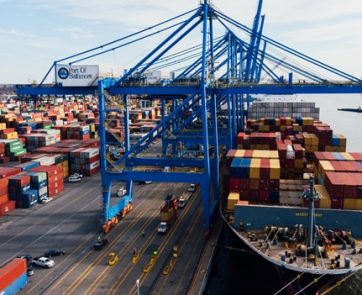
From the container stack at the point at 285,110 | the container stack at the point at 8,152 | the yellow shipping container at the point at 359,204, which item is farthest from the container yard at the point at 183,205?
the container stack at the point at 285,110

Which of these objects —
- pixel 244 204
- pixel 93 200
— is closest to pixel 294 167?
pixel 244 204

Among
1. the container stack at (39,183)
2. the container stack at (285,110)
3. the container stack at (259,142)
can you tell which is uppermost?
the container stack at (285,110)

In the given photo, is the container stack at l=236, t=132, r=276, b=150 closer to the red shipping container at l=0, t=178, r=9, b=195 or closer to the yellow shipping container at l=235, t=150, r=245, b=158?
the yellow shipping container at l=235, t=150, r=245, b=158

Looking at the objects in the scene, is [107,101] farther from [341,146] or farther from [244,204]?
[341,146]

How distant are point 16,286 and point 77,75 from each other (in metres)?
21.1

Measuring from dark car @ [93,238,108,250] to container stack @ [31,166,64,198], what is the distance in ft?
55.9

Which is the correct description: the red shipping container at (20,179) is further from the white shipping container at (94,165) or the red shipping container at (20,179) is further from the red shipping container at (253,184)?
the red shipping container at (253,184)

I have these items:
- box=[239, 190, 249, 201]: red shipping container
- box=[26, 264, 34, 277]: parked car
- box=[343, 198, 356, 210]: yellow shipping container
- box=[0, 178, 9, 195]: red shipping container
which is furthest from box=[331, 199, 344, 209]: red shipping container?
box=[0, 178, 9, 195]: red shipping container

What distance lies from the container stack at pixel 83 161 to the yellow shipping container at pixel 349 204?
40263mm

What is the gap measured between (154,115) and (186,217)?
79292 millimetres

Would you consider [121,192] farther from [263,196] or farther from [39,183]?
[263,196]

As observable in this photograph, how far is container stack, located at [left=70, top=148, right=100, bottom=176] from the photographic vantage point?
2391 inches

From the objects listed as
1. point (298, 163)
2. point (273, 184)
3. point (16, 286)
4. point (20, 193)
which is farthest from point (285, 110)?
point (16, 286)

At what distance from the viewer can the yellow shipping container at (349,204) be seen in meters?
28.4
